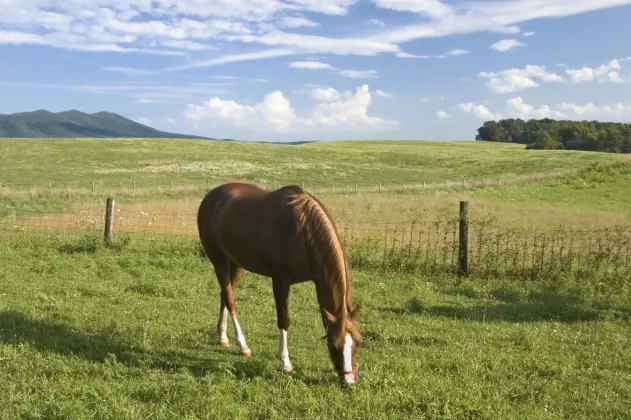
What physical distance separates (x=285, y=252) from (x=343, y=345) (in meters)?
1.24

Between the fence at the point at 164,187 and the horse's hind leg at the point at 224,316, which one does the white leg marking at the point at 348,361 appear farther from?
the fence at the point at 164,187

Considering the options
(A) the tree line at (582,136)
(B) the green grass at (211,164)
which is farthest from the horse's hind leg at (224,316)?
(A) the tree line at (582,136)

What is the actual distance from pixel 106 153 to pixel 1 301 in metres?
49.3

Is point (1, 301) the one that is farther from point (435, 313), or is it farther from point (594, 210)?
point (594, 210)

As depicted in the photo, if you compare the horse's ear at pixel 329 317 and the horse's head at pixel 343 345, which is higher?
the horse's ear at pixel 329 317

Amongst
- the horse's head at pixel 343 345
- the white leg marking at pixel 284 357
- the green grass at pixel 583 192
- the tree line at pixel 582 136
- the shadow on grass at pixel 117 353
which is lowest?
the shadow on grass at pixel 117 353

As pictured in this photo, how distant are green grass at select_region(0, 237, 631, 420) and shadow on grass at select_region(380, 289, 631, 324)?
0.13ft

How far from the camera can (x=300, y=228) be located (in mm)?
5949

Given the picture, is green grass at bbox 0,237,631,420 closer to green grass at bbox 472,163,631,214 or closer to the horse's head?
the horse's head

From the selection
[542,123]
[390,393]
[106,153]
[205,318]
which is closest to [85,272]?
[205,318]

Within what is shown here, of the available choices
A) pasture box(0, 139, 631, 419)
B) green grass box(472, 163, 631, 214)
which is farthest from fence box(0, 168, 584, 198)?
pasture box(0, 139, 631, 419)

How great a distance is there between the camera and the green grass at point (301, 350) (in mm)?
4863

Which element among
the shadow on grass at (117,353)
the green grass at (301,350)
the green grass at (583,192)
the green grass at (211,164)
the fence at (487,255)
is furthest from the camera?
the green grass at (211,164)

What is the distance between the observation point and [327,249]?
5.76 metres
